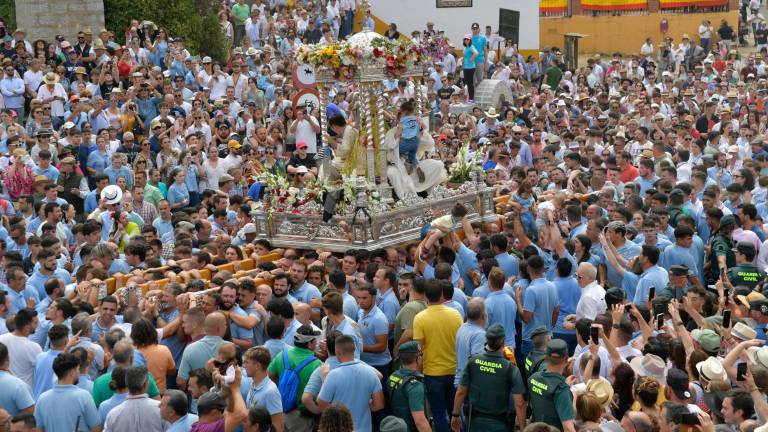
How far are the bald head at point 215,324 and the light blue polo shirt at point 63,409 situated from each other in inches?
54.6

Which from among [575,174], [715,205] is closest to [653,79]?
[575,174]

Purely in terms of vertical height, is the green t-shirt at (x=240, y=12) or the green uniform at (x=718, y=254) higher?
the green t-shirt at (x=240, y=12)

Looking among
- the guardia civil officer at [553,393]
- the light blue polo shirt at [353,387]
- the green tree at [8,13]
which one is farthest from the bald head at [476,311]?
the green tree at [8,13]

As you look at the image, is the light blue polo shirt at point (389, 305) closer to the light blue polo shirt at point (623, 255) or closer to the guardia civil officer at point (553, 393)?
the light blue polo shirt at point (623, 255)

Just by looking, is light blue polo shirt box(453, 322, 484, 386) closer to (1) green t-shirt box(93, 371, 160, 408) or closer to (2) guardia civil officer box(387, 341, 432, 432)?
(2) guardia civil officer box(387, 341, 432, 432)

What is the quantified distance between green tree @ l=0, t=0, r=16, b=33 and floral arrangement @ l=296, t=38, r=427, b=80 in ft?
46.1

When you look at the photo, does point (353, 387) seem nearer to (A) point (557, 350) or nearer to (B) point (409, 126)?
(A) point (557, 350)

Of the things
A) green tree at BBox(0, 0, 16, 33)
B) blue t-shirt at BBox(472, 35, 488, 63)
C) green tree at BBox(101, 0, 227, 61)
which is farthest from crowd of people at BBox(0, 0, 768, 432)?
blue t-shirt at BBox(472, 35, 488, 63)

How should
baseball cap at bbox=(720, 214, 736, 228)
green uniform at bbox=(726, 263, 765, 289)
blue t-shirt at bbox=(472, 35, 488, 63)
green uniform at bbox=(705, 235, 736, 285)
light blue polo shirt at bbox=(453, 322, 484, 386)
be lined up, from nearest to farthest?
light blue polo shirt at bbox=(453, 322, 484, 386) < green uniform at bbox=(726, 263, 765, 289) < green uniform at bbox=(705, 235, 736, 285) < baseball cap at bbox=(720, 214, 736, 228) < blue t-shirt at bbox=(472, 35, 488, 63)

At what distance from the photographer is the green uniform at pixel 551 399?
984 cm

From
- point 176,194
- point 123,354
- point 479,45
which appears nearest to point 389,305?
point 123,354

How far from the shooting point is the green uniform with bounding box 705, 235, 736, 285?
14.7m

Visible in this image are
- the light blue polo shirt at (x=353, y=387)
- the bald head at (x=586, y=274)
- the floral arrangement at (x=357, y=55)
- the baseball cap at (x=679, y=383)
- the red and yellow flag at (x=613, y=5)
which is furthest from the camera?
the red and yellow flag at (x=613, y=5)

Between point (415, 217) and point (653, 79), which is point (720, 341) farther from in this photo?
→ point (653, 79)
